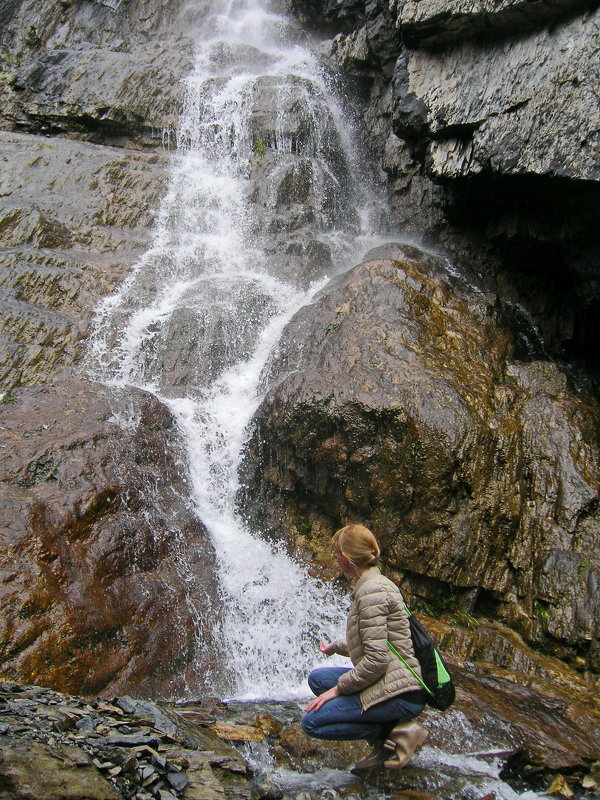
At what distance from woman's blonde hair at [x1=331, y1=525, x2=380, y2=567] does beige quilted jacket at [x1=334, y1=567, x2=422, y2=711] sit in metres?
0.10

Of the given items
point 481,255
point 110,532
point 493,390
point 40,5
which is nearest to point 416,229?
point 481,255

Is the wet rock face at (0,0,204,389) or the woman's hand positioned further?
the wet rock face at (0,0,204,389)

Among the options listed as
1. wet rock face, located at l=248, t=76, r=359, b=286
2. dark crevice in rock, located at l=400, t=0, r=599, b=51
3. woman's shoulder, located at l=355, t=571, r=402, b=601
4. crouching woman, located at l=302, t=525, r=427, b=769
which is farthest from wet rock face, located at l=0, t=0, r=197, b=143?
woman's shoulder, located at l=355, t=571, r=402, b=601

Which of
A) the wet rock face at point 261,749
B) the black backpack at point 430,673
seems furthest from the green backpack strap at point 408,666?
the wet rock face at point 261,749

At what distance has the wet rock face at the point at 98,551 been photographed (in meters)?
5.59

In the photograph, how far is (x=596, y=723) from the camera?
5547 millimetres

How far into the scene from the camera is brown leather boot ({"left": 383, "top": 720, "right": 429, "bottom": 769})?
3764 mm

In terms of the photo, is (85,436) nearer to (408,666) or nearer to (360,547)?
(360,547)

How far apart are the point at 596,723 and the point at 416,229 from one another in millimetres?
10447

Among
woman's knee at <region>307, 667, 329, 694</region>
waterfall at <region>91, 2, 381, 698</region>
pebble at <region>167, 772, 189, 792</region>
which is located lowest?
pebble at <region>167, 772, 189, 792</region>

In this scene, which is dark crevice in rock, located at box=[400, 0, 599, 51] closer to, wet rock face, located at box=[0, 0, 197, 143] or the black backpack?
wet rock face, located at box=[0, 0, 197, 143]

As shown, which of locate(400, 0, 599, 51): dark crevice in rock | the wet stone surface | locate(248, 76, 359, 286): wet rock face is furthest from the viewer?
locate(248, 76, 359, 286): wet rock face

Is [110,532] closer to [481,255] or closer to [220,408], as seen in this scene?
[220,408]

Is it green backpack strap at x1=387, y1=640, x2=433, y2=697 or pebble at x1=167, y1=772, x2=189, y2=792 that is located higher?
green backpack strap at x1=387, y1=640, x2=433, y2=697
